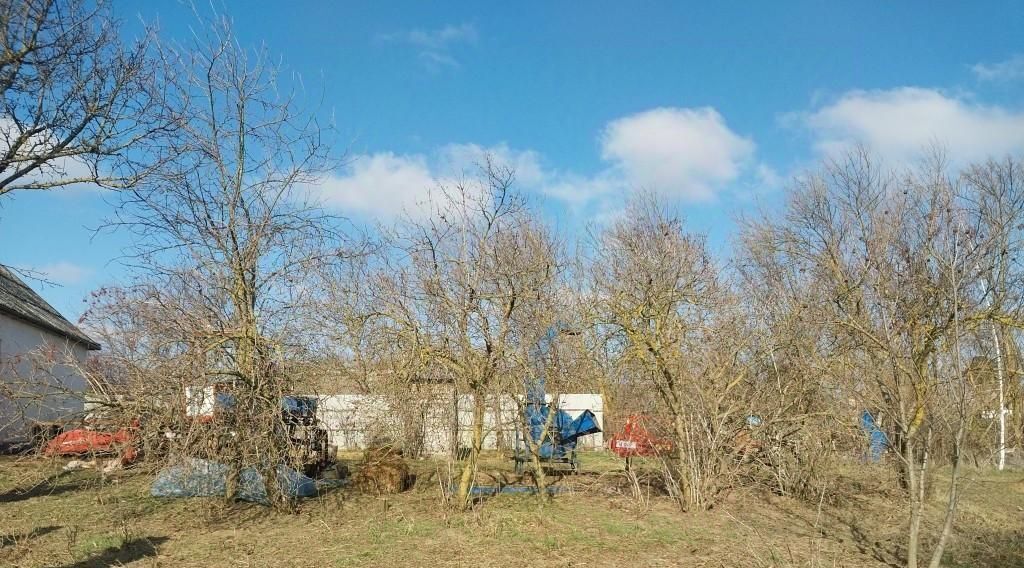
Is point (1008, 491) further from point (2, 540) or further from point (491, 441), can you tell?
point (2, 540)

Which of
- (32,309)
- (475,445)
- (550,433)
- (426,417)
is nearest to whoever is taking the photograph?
(475,445)

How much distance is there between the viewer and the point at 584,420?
1233 cm

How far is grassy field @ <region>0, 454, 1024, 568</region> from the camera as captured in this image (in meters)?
7.18

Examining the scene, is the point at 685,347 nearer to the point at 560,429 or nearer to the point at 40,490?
the point at 560,429

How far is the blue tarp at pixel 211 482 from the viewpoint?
26.4 ft

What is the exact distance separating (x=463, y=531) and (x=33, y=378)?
17.2 ft

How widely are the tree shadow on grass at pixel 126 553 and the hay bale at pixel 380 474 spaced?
3.43 metres

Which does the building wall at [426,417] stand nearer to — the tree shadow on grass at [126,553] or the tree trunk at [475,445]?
the tree trunk at [475,445]

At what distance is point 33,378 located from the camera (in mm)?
A: 8414

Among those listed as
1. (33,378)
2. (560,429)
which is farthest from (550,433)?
(33,378)

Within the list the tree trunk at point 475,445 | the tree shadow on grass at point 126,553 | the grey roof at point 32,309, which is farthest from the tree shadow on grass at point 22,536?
the grey roof at point 32,309

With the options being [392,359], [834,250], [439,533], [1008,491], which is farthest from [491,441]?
[1008,491]

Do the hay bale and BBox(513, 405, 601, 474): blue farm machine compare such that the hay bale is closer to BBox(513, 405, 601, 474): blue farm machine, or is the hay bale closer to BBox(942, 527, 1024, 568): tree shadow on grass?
BBox(513, 405, 601, 474): blue farm machine

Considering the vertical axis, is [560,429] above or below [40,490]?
above
